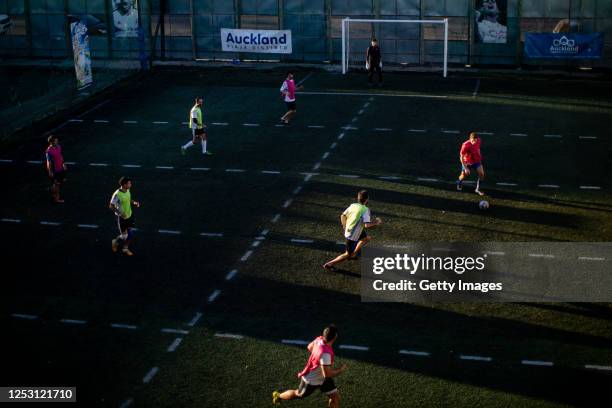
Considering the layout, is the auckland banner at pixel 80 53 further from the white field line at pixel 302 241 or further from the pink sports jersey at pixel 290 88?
the white field line at pixel 302 241

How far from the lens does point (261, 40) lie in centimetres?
4569

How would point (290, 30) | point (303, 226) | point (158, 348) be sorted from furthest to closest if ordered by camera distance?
1. point (290, 30)
2. point (303, 226)
3. point (158, 348)

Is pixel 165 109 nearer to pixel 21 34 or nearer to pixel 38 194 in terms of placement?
pixel 38 194

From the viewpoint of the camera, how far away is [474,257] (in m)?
22.3

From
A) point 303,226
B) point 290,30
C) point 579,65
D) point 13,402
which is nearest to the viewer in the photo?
point 13,402

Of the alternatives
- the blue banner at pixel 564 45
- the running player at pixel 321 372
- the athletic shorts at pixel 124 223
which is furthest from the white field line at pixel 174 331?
the blue banner at pixel 564 45

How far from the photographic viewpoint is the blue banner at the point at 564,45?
41938 mm

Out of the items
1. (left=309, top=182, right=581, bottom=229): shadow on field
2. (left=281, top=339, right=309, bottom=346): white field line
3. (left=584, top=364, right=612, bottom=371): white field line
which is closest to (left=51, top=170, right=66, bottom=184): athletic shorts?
(left=309, top=182, right=581, bottom=229): shadow on field

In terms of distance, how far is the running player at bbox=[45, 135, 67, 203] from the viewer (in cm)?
2650

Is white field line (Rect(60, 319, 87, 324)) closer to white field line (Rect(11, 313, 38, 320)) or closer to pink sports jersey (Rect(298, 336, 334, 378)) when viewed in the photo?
white field line (Rect(11, 313, 38, 320))

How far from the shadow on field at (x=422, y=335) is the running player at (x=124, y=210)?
3.62 m

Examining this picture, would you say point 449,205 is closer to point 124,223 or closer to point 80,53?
point 124,223

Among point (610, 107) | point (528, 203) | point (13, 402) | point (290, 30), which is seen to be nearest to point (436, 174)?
point (528, 203)

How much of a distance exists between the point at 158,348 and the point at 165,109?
67.5 ft
